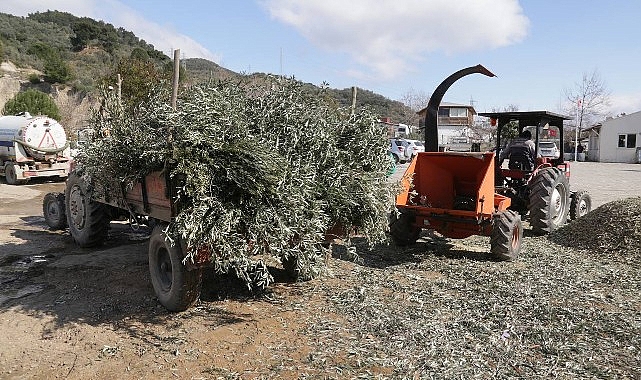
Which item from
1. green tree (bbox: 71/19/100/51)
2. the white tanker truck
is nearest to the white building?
the white tanker truck

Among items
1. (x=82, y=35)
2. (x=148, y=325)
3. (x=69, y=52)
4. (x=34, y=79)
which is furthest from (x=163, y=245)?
(x=82, y=35)

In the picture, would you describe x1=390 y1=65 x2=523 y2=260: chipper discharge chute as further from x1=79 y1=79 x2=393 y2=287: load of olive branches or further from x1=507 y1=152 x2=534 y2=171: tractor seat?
x1=507 y1=152 x2=534 y2=171: tractor seat

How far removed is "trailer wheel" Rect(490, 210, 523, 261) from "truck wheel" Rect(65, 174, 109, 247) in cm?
580

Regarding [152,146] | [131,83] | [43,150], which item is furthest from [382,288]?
[131,83]

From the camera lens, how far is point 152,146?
14.5 ft

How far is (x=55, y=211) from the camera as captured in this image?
904cm

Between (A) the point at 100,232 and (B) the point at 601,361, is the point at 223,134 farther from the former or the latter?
(A) the point at 100,232

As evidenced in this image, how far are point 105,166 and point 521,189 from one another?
734cm

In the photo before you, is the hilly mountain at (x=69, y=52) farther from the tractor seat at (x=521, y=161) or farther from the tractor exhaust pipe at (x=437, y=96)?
Result: the tractor seat at (x=521, y=161)

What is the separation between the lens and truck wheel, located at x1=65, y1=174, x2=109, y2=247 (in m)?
7.38

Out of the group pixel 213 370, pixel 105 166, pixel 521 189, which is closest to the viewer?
pixel 213 370

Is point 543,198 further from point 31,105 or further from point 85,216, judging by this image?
point 31,105

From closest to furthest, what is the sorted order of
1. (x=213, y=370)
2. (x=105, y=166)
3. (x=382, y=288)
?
(x=213, y=370)
(x=105, y=166)
(x=382, y=288)

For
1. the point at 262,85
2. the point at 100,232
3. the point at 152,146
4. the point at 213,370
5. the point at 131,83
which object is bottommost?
the point at 213,370
